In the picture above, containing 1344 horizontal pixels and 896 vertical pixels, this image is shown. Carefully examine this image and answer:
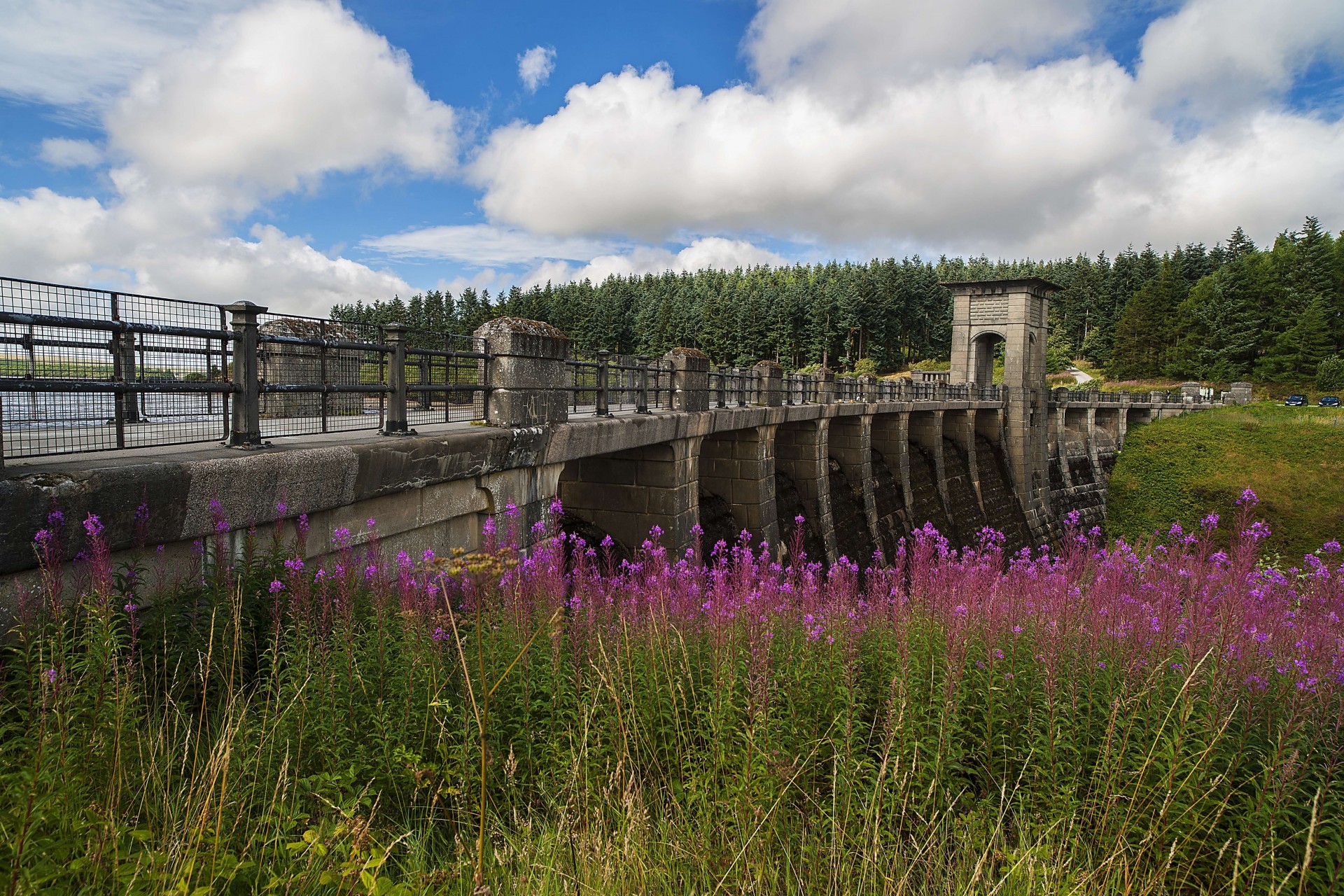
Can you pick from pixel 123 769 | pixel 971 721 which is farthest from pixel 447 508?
pixel 971 721

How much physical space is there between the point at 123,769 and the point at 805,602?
13.5ft

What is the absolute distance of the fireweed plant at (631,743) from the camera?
8.11ft

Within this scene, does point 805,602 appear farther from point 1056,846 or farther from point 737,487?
point 737,487

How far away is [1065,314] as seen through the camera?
83125 mm

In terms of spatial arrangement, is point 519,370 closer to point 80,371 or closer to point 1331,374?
point 80,371

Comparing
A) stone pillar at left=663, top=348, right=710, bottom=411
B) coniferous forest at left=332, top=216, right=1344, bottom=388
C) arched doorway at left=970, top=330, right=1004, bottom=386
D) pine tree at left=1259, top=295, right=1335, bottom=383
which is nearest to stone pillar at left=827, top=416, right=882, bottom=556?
stone pillar at left=663, top=348, right=710, bottom=411

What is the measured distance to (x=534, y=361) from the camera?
7176mm

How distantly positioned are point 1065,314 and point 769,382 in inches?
3262

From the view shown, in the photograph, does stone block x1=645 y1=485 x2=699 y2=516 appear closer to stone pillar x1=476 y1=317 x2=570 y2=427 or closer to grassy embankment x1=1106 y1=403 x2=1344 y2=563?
stone pillar x1=476 y1=317 x2=570 y2=427

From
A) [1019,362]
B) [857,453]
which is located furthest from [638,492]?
[1019,362]

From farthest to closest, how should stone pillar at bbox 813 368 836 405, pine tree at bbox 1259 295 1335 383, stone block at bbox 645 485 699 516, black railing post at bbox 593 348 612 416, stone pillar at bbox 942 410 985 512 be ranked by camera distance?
pine tree at bbox 1259 295 1335 383
stone pillar at bbox 942 410 985 512
stone pillar at bbox 813 368 836 405
stone block at bbox 645 485 699 516
black railing post at bbox 593 348 612 416

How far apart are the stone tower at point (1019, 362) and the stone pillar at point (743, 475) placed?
21901 millimetres

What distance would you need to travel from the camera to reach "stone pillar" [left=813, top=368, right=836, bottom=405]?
60.0 feet

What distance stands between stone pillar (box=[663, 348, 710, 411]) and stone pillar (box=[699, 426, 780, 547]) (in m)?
2.31
